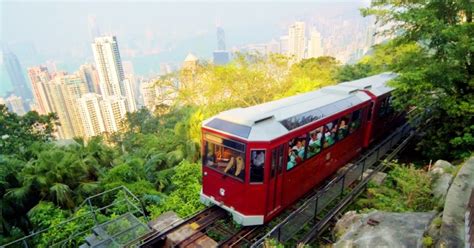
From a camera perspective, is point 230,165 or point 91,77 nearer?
point 230,165

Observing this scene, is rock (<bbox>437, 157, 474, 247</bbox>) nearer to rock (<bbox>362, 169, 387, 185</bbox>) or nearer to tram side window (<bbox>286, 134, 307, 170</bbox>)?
tram side window (<bbox>286, 134, 307, 170</bbox>)

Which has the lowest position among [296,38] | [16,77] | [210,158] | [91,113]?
[16,77]

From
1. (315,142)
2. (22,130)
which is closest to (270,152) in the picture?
(315,142)

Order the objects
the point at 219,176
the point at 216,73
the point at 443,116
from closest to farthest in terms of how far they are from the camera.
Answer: the point at 219,176, the point at 443,116, the point at 216,73

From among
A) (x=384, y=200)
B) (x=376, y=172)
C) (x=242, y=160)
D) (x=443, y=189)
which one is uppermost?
(x=242, y=160)

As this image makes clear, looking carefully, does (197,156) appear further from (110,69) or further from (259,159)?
(110,69)

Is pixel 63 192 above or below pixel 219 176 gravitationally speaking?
below

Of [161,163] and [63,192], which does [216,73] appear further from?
[63,192]

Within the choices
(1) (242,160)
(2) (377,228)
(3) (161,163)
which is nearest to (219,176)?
(1) (242,160)
